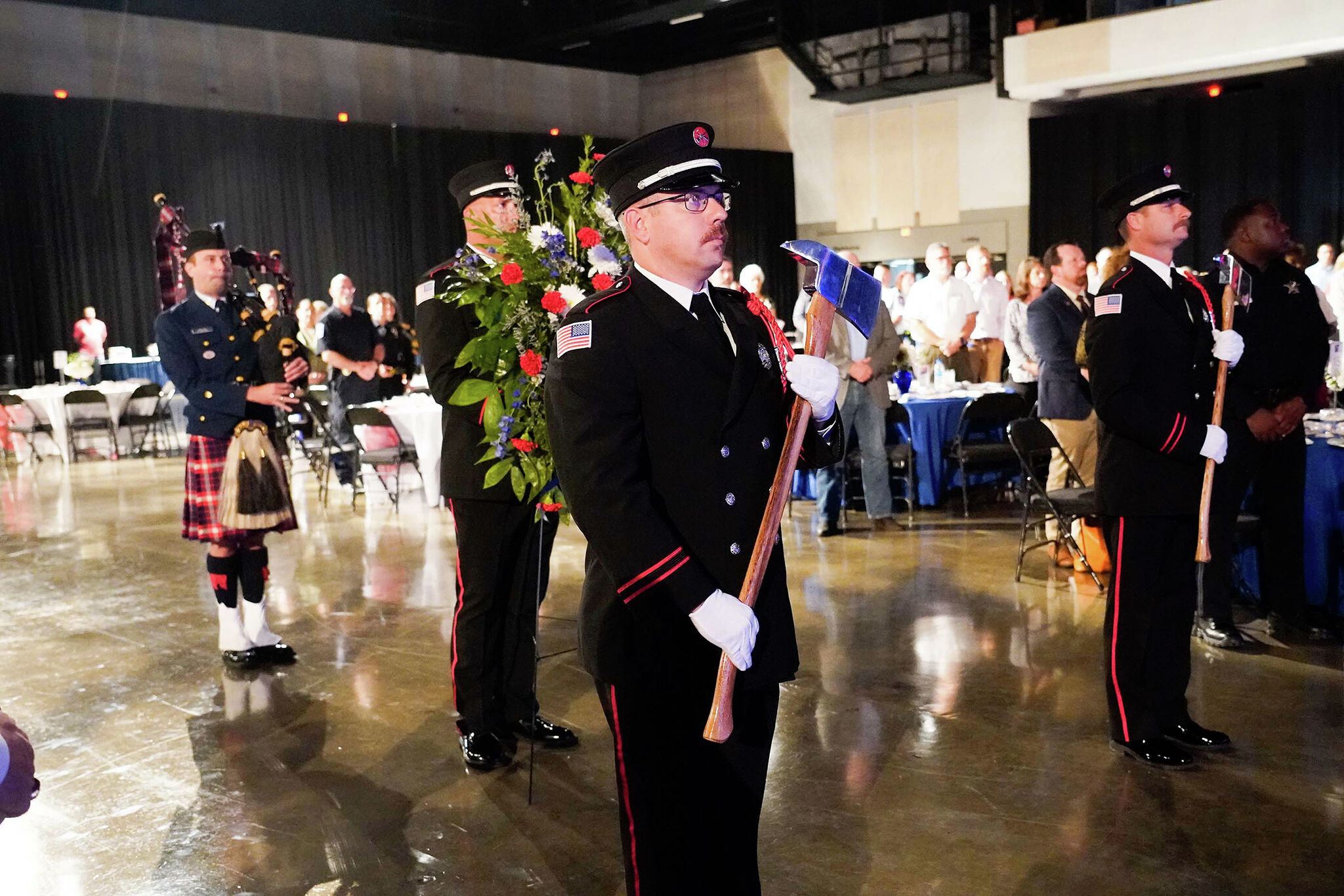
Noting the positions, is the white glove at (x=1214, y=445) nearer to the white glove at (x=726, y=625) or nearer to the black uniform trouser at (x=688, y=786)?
the black uniform trouser at (x=688, y=786)

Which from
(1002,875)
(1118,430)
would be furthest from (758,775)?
(1118,430)

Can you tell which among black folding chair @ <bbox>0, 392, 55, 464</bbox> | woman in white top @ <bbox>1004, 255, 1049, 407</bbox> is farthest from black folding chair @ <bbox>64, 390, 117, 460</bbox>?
woman in white top @ <bbox>1004, 255, 1049, 407</bbox>

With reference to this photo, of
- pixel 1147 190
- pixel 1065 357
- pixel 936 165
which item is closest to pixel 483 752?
pixel 1147 190

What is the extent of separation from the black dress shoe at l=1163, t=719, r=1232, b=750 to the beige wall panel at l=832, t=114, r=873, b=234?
1449 centimetres

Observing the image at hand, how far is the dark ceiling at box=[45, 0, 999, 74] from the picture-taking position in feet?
50.7

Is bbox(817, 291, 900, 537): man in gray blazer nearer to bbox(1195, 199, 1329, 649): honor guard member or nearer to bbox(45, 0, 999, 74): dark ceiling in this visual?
bbox(1195, 199, 1329, 649): honor guard member

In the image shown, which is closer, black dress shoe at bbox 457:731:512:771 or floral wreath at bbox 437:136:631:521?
floral wreath at bbox 437:136:631:521

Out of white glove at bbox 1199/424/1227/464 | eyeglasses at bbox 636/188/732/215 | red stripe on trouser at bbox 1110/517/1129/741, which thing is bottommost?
red stripe on trouser at bbox 1110/517/1129/741

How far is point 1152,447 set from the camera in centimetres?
332

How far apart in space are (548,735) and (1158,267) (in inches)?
Result: 93.8

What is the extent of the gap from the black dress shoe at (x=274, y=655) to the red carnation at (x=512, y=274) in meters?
2.35

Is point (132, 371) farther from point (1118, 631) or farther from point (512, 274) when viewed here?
point (1118, 631)

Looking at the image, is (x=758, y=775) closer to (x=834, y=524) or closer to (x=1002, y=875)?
(x=1002, y=875)

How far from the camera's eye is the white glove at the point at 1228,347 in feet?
11.3
